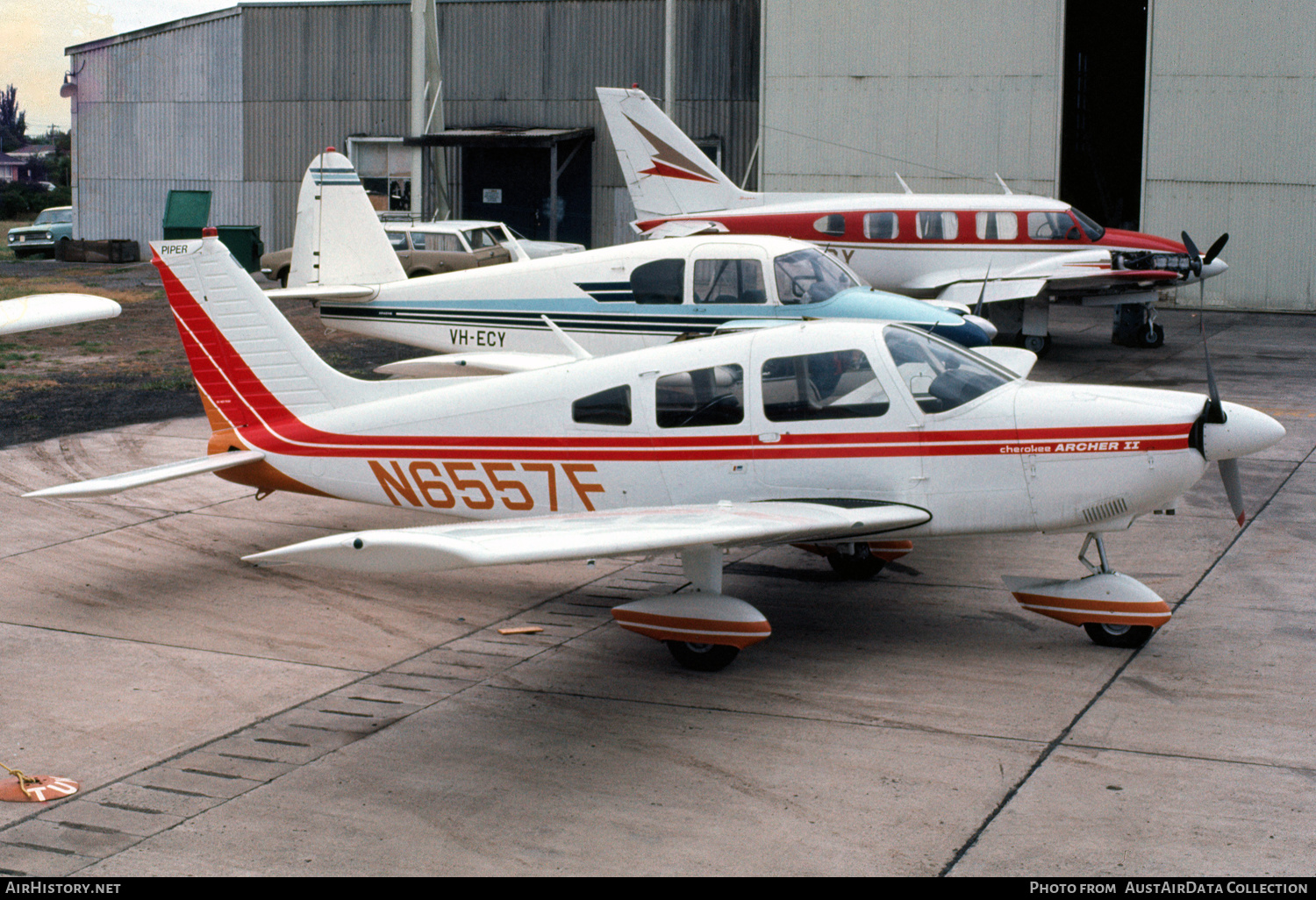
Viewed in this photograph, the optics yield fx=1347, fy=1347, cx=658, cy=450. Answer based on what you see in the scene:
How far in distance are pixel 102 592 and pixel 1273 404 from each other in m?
14.1

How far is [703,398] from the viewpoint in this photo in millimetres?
8523

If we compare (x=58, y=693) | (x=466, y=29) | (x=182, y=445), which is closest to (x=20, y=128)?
(x=466, y=29)

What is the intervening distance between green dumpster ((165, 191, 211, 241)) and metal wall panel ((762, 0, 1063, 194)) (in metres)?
16.9

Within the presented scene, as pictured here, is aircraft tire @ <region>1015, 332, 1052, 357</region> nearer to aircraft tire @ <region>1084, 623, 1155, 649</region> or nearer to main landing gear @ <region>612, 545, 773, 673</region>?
aircraft tire @ <region>1084, 623, 1155, 649</region>

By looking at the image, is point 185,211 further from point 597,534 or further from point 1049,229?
point 597,534

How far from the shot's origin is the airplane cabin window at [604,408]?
8.70 metres

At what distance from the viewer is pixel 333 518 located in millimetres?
11523

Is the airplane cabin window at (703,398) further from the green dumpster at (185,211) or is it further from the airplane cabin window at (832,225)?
the green dumpster at (185,211)

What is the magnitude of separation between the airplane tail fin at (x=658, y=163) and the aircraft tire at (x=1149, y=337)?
24.3ft

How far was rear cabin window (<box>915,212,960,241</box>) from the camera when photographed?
21734mm

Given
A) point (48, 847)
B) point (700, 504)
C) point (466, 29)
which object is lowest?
point (48, 847)

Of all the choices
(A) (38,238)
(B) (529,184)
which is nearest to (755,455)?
(B) (529,184)

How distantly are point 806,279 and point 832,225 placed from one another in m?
9.04

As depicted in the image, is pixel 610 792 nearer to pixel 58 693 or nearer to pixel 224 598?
pixel 58 693
